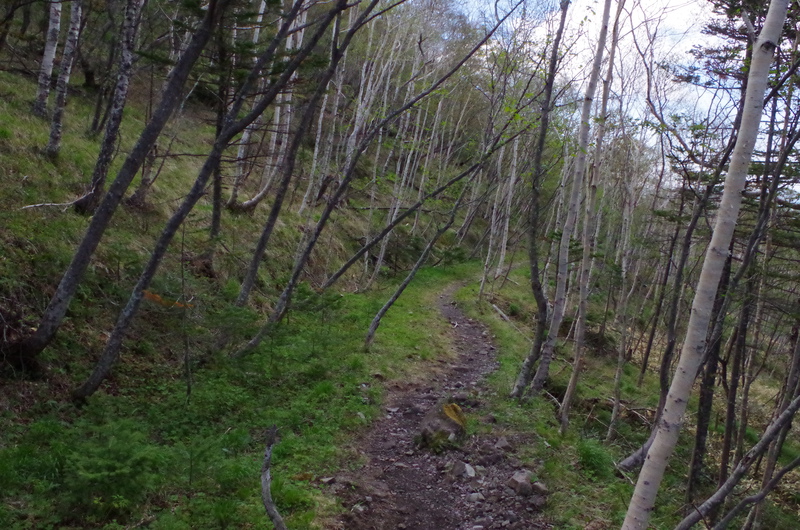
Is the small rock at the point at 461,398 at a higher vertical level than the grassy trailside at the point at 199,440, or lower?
lower

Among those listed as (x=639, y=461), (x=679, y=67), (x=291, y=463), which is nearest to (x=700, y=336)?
(x=291, y=463)

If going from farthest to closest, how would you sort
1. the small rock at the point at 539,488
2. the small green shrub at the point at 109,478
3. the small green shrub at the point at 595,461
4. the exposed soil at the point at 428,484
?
1. the small green shrub at the point at 595,461
2. the small rock at the point at 539,488
3. the exposed soil at the point at 428,484
4. the small green shrub at the point at 109,478

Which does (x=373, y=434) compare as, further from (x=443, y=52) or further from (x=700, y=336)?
(x=443, y=52)

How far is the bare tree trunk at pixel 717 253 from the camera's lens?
139 inches

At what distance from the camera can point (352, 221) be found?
69.2 ft

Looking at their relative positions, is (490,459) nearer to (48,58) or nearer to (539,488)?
(539,488)

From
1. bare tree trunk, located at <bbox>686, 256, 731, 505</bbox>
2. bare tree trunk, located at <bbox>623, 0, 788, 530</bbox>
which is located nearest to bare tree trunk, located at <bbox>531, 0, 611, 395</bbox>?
bare tree trunk, located at <bbox>686, 256, 731, 505</bbox>

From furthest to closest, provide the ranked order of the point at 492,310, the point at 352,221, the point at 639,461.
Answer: the point at 352,221
the point at 492,310
the point at 639,461

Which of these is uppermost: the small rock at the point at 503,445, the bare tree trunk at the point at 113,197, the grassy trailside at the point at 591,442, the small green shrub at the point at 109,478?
the bare tree trunk at the point at 113,197

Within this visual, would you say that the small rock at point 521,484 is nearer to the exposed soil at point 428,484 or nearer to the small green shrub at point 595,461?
the exposed soil at point 428,484

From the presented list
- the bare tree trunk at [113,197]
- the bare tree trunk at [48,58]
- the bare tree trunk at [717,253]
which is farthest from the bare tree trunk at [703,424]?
the bare tree trunk at [48,58]

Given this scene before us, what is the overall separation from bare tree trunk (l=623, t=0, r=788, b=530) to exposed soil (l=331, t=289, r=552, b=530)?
2.21 meters

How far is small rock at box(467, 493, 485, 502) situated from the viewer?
18.7 ft

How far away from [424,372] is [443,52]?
15850 millimetres
